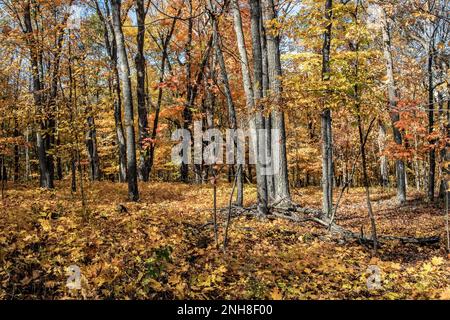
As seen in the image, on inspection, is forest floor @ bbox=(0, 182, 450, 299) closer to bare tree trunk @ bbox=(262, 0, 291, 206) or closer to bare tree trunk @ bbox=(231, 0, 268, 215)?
bare tree trunk @ bbox=(231, 0, 268, 215)

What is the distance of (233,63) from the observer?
22.3m

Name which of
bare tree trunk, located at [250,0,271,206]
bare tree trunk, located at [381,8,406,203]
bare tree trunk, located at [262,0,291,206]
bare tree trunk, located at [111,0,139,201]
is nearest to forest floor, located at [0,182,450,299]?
bare tree trunk, located at [250,0,271,206]

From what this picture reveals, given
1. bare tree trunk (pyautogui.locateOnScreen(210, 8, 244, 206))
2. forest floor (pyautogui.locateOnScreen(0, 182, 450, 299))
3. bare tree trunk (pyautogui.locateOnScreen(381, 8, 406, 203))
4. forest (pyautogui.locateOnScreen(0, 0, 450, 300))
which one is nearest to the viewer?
forest floor (pyautogui.locateOnScreen(0, 182, 450, 299))

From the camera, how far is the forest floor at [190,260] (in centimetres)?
446

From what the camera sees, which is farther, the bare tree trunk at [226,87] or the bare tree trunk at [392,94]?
the bare tree trunk at [392,94]

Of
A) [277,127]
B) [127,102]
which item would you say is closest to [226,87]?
[277,127]

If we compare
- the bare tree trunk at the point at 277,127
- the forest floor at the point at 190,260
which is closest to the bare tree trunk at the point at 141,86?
the bare tree trunk at the point at 277,127

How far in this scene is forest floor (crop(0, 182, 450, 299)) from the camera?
4461mm

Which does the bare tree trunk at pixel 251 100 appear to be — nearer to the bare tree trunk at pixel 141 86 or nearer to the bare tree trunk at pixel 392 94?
the bare tree trunk at pixel 392 94

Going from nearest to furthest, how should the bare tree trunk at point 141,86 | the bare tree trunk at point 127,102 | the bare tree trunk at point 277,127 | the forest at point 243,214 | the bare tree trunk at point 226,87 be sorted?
1. the forest at point 243,214
2. the bare tree trunk at point 226,87
3. the bare tree trunk at point 277,127
4. the bare tree trunk at point 127,102
5. the bare tree trunk at point 141,86
